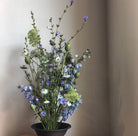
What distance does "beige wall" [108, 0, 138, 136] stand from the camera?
1104mm

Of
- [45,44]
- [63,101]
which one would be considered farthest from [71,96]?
[45,44]

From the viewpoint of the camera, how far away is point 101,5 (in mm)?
1559

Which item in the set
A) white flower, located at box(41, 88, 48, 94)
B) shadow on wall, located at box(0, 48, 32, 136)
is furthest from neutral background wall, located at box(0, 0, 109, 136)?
white flower, located at box(41, 88, 48, 94)

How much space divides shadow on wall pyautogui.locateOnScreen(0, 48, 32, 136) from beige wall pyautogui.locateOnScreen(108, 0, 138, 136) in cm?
59

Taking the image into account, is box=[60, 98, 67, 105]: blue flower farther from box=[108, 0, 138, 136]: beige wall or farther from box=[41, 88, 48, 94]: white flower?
box=[108, 0, 138, 136]: beige wall

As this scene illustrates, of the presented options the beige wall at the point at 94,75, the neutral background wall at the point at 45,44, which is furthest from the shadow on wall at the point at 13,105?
the beige wall at the point at 94,75

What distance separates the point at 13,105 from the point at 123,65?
29.9 inches

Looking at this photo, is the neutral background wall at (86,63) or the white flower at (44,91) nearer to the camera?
the white flower at (44,91)

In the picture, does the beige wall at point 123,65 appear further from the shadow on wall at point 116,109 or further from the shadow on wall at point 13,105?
the shadow on wall at point 13,105

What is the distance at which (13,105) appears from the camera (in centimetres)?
147

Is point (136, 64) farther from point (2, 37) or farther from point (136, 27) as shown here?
point (2, 37)

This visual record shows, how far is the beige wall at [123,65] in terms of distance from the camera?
1.10 metres

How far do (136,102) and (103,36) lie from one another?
2.04ft

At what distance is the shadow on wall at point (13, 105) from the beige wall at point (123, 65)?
59cm
